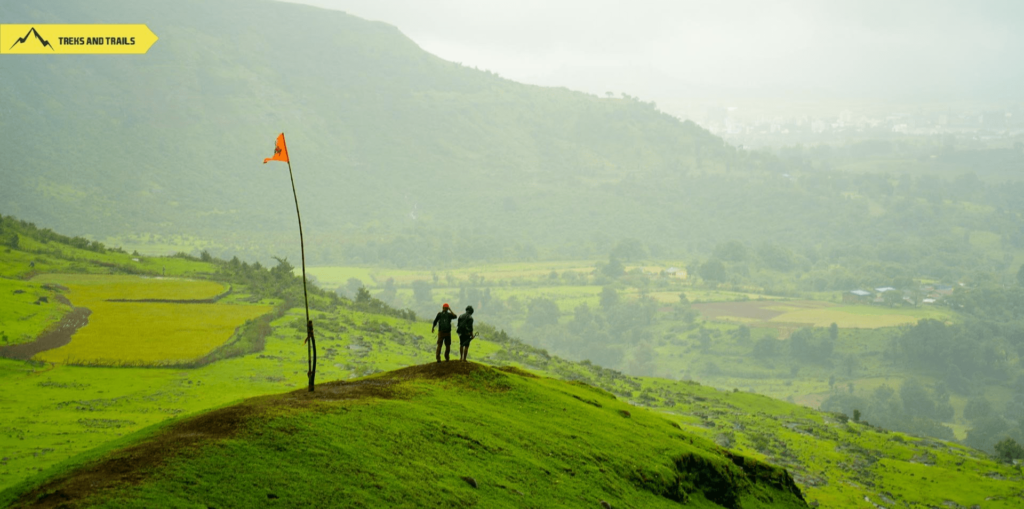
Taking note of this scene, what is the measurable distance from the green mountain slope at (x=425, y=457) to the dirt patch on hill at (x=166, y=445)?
4cm

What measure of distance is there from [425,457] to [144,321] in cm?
4298

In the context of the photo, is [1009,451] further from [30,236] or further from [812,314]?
[812,314]

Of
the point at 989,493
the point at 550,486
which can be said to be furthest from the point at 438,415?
the point at 989,493

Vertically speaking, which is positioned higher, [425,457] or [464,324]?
[464,324]

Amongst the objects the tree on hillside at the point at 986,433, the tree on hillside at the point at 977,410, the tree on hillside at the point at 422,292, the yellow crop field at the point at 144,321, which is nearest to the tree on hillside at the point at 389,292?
the tree on hillside at the point at 422,292

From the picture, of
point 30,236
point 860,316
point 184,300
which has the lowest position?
point 860,316

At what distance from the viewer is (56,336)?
1791 inches

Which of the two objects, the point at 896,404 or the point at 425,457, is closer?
the point at 425,457

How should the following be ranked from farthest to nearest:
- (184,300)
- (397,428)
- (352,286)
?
(352,286) → (184,300) → (397,428)

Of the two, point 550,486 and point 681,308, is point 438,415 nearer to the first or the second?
point 550,486

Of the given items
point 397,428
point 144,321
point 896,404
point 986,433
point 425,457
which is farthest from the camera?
point 896,404

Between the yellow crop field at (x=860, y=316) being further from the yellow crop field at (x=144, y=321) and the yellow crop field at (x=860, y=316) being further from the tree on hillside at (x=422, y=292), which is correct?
the yellow crop field at (x=144, y=321)

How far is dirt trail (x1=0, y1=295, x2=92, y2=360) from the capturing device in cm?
4103

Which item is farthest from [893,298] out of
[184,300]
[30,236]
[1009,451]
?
[30,236]
